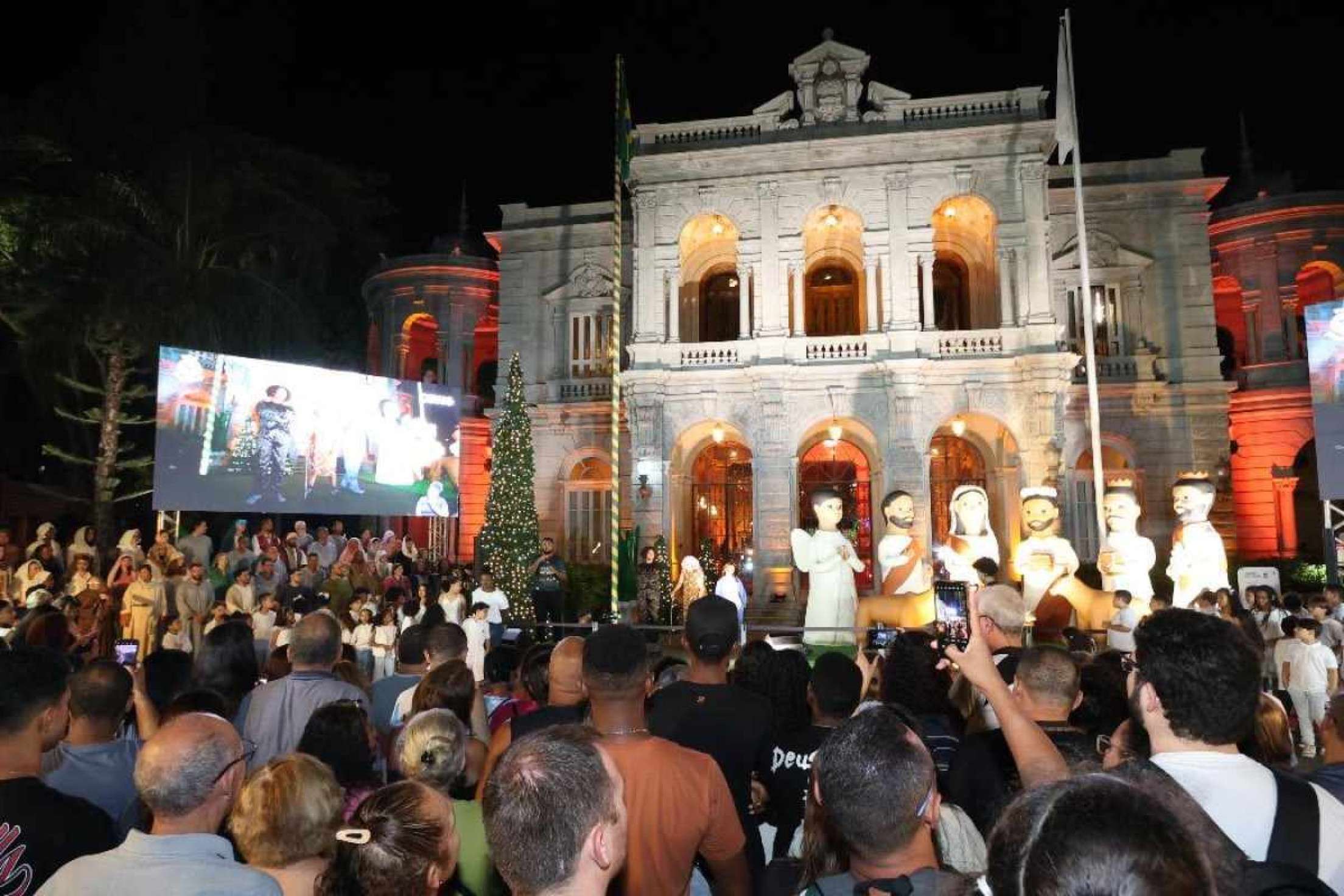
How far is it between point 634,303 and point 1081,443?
41.8 feet

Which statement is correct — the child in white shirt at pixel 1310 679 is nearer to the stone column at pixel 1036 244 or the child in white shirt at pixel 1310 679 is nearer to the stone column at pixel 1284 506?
the stone column at pixel 1036 244

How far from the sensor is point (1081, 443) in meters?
24.2

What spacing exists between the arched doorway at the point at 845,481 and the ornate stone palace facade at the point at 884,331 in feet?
0.25

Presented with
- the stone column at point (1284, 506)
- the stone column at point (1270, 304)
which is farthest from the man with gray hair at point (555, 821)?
the stone column at point (1270, 304)

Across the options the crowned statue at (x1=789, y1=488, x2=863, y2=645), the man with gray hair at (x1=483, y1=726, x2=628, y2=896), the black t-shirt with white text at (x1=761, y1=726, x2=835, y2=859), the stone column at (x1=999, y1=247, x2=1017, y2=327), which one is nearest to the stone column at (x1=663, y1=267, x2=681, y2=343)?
the stone column at (x1=999, y1=247, x2=1017, y2=327)

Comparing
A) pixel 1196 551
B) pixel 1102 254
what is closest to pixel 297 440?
pixel 1196 551

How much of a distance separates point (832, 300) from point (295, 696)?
24.0 metres

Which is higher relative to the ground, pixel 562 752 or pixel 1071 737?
pixel 562 752

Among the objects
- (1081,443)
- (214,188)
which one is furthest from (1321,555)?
(214,188)

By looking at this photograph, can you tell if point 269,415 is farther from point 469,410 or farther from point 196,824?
point 196,824

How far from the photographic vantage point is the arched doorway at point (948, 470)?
24.6 metres

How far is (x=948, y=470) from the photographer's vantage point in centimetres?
2536

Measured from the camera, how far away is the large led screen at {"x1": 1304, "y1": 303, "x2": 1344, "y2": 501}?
17109mm

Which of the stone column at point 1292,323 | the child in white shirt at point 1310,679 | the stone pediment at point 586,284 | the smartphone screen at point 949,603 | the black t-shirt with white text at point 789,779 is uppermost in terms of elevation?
the stone pediment at point 586,284
